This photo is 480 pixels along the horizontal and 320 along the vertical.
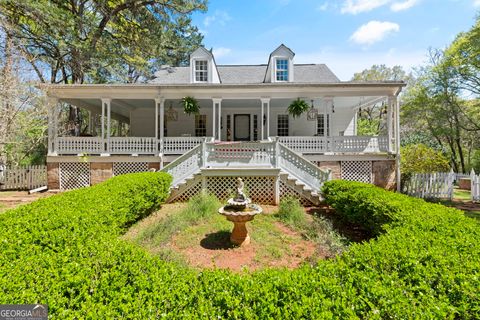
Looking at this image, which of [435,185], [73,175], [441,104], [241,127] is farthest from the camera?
[441,104]

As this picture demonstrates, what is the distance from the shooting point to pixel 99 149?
39.9 ft

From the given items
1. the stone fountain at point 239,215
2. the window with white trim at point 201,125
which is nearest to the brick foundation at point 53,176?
the window with white trim at point 201,125

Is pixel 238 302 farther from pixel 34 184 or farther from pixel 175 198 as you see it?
pixel 34 184

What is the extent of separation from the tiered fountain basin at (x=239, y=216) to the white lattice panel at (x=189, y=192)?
164 inches

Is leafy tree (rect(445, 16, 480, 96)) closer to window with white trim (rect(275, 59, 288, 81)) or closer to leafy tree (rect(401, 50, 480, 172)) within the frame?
leafy tree (rect(401, 50, 480, 172))

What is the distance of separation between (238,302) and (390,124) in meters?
12.8

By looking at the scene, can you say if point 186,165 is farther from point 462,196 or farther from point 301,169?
point 462,196

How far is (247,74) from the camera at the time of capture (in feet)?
57.7

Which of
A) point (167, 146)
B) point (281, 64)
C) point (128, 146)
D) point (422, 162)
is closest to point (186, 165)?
point (167, 146)

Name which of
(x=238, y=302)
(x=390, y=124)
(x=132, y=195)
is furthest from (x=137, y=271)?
(x=390, y=124)

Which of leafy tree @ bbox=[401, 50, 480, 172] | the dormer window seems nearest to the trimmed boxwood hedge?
the dormer window

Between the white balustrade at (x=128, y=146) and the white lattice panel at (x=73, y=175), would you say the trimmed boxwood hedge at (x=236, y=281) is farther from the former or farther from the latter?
the white lattice panel at (x=73, y=175)

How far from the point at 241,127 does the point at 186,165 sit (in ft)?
23.6

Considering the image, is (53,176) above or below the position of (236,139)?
below
